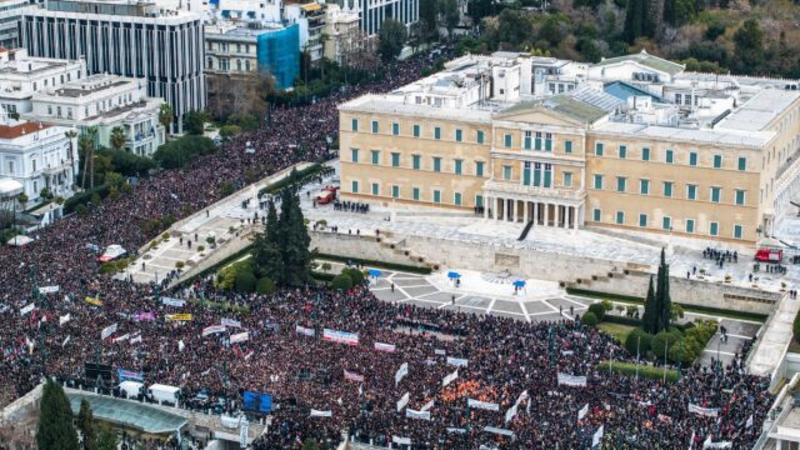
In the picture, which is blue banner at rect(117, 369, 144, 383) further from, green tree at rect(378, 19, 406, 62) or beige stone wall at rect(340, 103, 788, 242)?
green tree at rect(378, 19, 406, 62)

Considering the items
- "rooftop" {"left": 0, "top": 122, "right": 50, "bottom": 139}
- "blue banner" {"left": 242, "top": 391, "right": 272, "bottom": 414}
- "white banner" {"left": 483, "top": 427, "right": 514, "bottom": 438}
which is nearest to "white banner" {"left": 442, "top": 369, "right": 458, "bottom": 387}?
"white banner" {"left": 483, "top": 427, "right": 514, "bottom": 438}

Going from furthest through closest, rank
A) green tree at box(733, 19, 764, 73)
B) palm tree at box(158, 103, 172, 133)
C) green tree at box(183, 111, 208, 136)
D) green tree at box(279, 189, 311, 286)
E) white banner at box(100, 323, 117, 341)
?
green tree at box(733, 19, 764, 73) → green tree at box(183, 111, 208, 136) → palm tree at box(158, 103, 172, 133) → green tree at box(279, 189, 311, 286) → white banner at box(100, 323, 117, 341)

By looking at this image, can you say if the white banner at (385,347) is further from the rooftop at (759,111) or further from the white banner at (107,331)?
the rooftop at (759,111)

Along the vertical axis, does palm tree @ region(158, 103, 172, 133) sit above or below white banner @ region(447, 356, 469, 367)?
above

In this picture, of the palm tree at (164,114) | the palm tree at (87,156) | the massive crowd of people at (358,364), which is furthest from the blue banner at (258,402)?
the palm tree at (164,114)

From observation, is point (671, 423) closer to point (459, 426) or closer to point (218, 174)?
point (459, 426)
